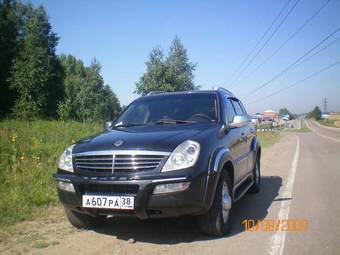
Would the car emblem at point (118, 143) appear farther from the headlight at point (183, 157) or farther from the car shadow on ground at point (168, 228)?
the car shadow on ground at point (168, 228)

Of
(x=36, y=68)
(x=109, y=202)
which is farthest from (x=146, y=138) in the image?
(x=36, y=68)

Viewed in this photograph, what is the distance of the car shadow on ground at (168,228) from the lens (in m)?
4.65

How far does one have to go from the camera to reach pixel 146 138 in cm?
436

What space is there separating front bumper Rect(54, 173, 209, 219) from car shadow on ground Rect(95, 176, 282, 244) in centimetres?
66

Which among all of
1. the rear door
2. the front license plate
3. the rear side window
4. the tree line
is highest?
the tree line

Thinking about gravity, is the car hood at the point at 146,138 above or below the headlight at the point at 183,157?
above

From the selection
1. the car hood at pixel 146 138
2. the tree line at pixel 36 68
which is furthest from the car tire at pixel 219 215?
the tree line at pixel 36 68

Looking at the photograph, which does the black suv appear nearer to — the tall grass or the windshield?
the windshield

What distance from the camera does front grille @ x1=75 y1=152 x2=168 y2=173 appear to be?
404 centimetres

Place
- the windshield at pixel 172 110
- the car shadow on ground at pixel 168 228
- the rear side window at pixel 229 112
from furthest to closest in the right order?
the rear side window at pixel 229 112 < the windshield at pixel 172 110 < the car shadow on ground at pixel 168 228

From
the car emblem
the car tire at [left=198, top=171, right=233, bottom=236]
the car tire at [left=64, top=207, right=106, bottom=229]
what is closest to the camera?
the car emblem
